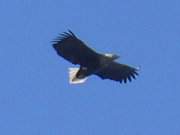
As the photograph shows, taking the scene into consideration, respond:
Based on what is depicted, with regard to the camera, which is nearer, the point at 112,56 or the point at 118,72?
the point at 112,56

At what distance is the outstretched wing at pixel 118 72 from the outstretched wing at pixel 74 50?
1472 millimetres

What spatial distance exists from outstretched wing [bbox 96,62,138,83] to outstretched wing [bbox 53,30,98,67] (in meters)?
1.47

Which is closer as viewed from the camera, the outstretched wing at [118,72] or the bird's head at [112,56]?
the bird's head at [112,56]

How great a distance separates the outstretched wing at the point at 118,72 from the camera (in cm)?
5559

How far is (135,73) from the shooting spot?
56594 mm

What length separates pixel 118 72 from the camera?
56031 mm

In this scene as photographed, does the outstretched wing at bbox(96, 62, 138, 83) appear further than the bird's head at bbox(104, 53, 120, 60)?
Yes

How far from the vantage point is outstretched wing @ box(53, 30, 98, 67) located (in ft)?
175

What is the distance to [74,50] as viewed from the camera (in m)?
53.8

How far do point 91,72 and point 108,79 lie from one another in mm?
2111

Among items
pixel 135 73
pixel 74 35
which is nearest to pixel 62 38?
pixel 74 35

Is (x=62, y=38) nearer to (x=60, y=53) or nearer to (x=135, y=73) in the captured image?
(x=60, y=53)

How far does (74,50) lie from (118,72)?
268 centimetres

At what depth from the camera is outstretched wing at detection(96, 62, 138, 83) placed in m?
55.6
